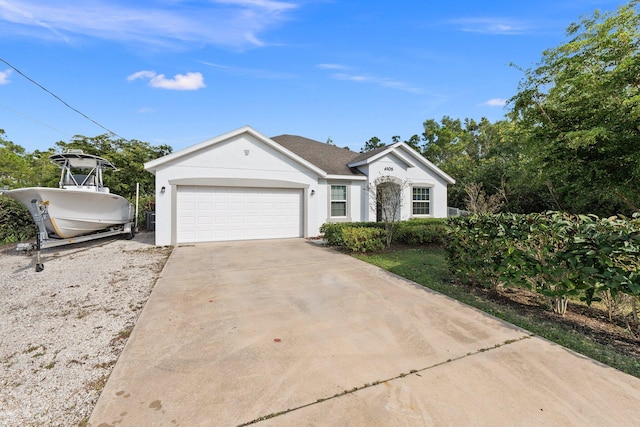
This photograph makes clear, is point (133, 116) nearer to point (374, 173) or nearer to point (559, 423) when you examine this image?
point (374, 173)

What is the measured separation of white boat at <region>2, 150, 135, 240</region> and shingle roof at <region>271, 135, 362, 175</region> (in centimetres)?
916

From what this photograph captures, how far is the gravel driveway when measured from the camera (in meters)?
2.44

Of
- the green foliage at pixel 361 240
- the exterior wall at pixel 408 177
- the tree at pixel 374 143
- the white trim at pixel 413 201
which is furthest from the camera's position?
the tree at pixel 374 143

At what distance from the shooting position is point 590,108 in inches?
259

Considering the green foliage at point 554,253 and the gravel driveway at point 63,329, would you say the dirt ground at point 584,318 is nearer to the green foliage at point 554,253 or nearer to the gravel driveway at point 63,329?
the green foliage at point 554,253

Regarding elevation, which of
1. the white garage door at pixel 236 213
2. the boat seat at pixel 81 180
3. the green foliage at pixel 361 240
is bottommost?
the green foliage at pixel 361 240

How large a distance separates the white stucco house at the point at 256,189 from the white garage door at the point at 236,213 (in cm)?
4

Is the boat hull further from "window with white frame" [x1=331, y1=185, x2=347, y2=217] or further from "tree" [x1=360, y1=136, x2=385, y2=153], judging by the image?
"tree" [x1=360, y1=136, x2=385, y2=153]

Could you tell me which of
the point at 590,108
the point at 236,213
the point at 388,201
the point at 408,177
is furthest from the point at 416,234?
the point at 236,213

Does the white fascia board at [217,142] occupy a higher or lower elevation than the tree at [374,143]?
lower

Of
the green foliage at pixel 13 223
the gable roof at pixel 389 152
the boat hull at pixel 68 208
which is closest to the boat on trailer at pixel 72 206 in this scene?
the boat hull at pixel 68 208

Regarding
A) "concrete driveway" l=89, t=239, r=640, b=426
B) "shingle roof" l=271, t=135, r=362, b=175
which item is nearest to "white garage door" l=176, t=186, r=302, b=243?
"shingle roof" l=271, t=135, r=362, b=175

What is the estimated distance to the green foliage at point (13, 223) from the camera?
11.2 meters

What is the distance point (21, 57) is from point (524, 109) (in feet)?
54.1
